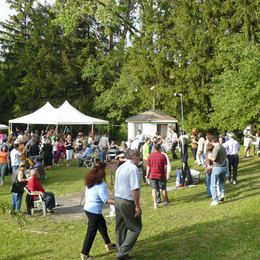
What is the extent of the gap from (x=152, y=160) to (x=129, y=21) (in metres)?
30.9

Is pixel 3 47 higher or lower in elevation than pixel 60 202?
higher

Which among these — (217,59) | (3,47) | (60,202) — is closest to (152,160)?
(60,202)

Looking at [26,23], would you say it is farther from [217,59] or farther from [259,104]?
[259,104]

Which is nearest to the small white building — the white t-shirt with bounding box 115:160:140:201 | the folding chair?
the folding chair

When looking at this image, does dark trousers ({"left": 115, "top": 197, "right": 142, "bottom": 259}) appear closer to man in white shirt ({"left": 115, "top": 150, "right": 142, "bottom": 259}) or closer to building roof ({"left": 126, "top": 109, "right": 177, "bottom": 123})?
man in white shirt ({"left": 115, "top": 150, "right": 142, "bottom": 259})

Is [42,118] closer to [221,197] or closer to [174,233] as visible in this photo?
[221,197]

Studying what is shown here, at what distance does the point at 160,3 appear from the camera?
36.2 metres

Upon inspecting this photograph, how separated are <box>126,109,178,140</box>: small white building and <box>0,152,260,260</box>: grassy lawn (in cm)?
1552

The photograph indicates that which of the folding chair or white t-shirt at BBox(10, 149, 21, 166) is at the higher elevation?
white t-shirt at BBox(10, 149, 21, 166)

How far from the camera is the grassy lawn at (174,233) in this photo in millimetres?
7695

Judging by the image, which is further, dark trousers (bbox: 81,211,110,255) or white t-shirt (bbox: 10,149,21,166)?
white t-shirt (bbox: 10,149,21,166)

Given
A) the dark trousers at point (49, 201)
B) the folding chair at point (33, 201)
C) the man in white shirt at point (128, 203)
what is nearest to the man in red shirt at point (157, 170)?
the dark trousers at point (49, 201)

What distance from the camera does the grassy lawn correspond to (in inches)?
303

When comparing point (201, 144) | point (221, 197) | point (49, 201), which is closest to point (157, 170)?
point (221, 197)
